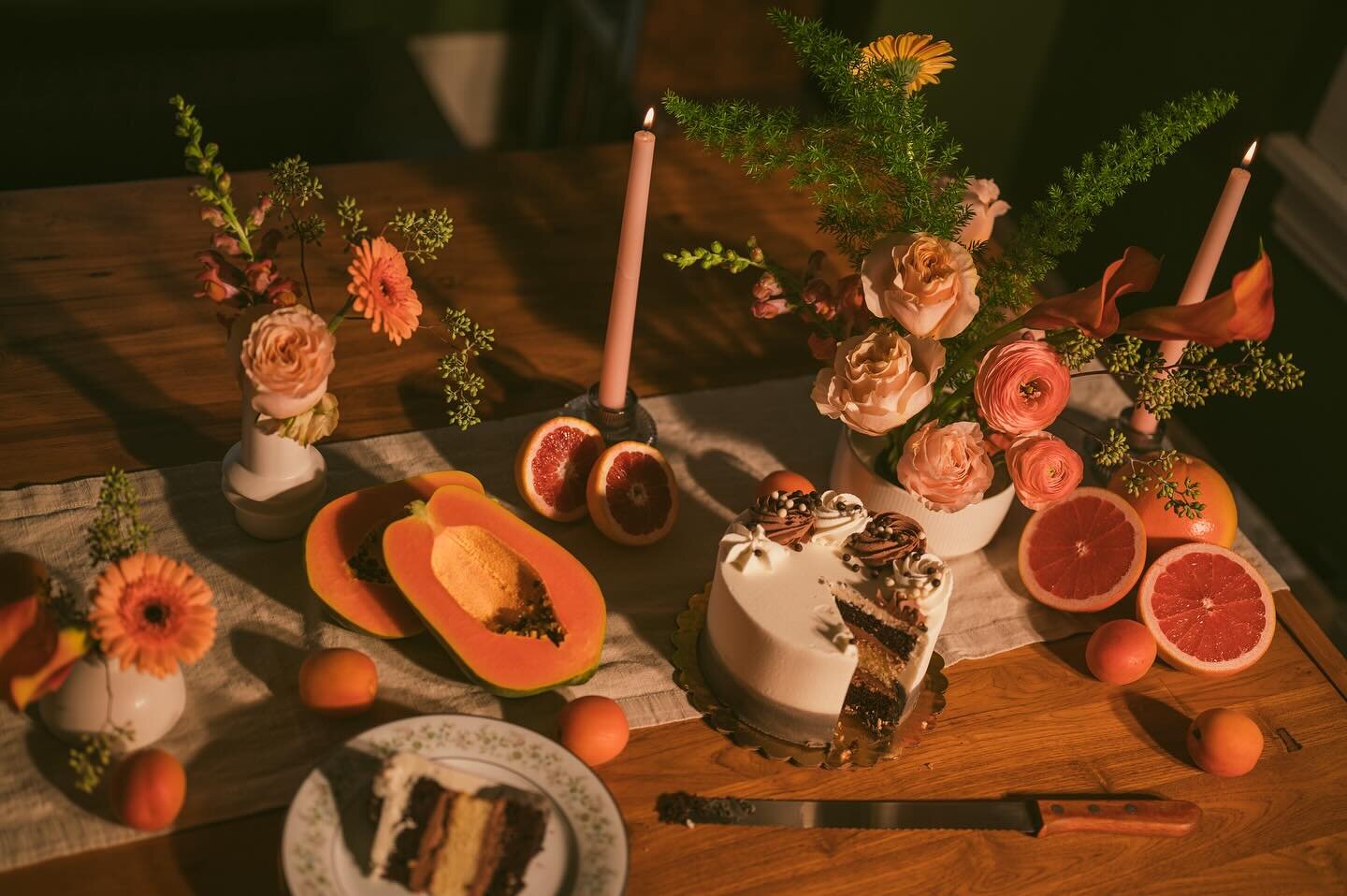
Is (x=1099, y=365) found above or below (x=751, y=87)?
above

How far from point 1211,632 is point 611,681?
0.66m

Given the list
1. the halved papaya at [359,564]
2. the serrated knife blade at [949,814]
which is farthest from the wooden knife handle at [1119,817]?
the halved papaya at [359,564]

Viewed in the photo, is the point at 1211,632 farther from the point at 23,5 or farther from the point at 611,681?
the point at 23,5

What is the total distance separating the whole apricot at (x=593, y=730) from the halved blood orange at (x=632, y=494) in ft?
0.79

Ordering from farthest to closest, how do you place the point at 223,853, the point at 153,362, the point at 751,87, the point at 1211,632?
the point at 751,87
the point at 153,362
the point at 1211,632
the point at 223,853

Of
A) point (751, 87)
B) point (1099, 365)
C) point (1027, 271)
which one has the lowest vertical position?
point (751, 87)

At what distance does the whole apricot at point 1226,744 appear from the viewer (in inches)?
49.9

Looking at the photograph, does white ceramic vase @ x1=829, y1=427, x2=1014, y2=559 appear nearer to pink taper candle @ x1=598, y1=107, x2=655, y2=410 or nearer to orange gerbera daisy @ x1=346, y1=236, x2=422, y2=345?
pink taper candle @ x1=598, y1=107, x2=655, y2=410

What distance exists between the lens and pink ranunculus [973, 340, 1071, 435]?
1.20m

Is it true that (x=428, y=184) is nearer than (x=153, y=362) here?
No

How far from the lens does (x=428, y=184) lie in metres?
1.86

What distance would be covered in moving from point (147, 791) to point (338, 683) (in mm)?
181

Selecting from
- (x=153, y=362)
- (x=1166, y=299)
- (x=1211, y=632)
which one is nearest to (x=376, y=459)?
(x=153, y=362)

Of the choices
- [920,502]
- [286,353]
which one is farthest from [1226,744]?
[286,353]
